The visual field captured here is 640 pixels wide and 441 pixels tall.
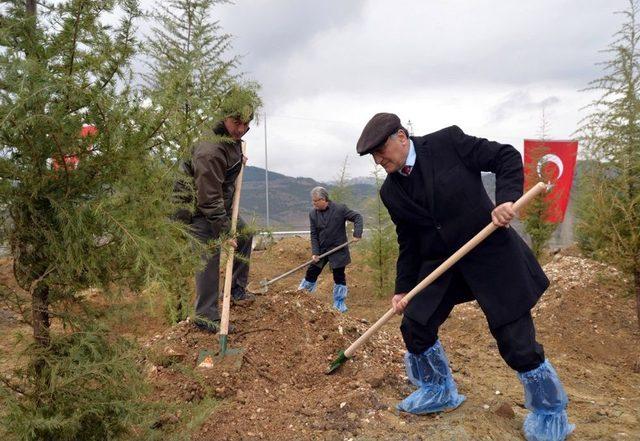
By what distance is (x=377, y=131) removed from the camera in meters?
3.23

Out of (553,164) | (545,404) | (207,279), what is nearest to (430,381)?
(545,404)

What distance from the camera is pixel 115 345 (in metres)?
2.58

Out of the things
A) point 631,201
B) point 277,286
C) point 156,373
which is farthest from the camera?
point 277,286

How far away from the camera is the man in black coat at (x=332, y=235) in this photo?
8.75 metres

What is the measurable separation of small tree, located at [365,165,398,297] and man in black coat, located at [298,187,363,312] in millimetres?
2022

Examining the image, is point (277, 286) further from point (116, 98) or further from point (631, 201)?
point (116, 98)

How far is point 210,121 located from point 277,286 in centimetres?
957

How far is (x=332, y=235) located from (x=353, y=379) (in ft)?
15.6

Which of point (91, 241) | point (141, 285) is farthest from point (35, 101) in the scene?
point (141, 285)

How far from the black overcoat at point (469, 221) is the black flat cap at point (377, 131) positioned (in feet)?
0.99

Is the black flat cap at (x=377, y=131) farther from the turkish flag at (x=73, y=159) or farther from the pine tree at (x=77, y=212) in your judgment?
the turkish flag at (x=73, y=159)

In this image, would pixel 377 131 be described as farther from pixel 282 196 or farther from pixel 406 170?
pixel 282 196

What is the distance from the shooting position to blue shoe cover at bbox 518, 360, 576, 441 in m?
3.14

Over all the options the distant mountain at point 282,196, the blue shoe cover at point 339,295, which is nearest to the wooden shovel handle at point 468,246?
the blue shoe cover at point 339,295
